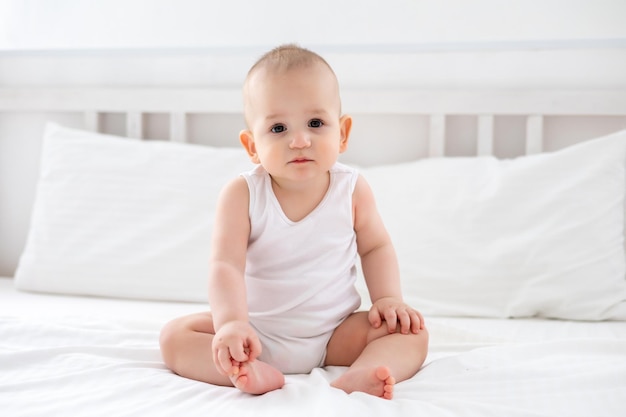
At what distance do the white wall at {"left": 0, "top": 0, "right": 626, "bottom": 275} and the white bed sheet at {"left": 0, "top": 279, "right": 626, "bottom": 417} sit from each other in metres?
0.82

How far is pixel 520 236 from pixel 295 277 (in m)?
0.61

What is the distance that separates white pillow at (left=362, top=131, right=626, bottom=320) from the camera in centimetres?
138

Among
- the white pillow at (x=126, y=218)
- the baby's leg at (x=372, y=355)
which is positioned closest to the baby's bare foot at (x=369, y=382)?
the baby's leg at (x=372, y=355)

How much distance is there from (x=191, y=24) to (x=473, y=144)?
804 mm

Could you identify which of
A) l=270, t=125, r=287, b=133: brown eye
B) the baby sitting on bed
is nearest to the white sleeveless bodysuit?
the baby sitting on bed

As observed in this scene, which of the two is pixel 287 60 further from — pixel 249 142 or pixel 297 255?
pixel 297 255

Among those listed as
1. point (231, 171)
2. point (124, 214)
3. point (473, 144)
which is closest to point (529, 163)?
point (473, 144)

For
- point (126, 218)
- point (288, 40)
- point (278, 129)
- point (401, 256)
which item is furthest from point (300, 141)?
point (288, 40)

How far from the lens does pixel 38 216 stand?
171 centimetres

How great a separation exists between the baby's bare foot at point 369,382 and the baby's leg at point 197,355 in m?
0.08

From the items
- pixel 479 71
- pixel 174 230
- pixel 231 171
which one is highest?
pixel 479 71

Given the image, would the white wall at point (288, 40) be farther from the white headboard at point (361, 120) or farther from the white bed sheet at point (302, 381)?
the white bed sheet at point (302, 381)

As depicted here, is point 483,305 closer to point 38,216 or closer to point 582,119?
point 582,119

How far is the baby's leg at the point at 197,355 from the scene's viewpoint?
2.84 ft
